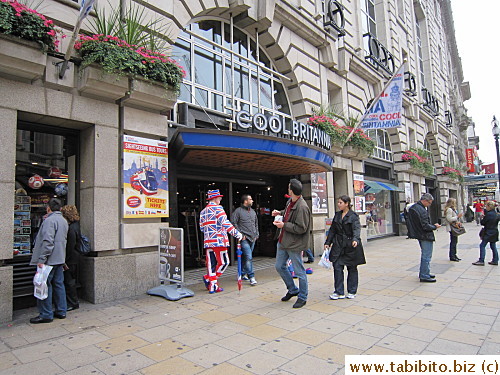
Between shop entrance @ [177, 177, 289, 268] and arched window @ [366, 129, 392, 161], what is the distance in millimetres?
8473

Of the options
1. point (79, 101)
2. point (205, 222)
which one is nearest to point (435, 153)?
point (205, 222)

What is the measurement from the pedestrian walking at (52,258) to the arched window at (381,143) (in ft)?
50.2

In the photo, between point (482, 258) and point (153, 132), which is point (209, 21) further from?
point (482, 258)

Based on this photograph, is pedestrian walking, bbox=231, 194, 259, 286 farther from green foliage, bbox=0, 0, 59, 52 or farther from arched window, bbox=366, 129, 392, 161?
arched window, bbox=366, 129, 392, 161

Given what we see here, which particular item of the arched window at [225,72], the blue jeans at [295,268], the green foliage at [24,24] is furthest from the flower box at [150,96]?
the blue jeans at [295,268]

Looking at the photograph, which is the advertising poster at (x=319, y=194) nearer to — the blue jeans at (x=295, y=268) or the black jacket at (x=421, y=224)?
the black jacket at (x=421, y=224)

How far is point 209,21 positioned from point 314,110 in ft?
15.3

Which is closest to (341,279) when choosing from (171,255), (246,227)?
(246,227)

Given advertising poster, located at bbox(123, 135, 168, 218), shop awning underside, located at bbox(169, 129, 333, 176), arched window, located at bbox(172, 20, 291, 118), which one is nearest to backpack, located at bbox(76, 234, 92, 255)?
advertising poster, located at bbox(123, 135, 168, 218)

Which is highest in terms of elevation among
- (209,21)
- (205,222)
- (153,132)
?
(209,21)

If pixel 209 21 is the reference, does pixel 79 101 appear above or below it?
below

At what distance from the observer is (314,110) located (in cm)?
1172

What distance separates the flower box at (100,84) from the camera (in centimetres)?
555

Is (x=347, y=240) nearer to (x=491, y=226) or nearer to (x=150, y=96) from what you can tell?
(x=150, y=96)
